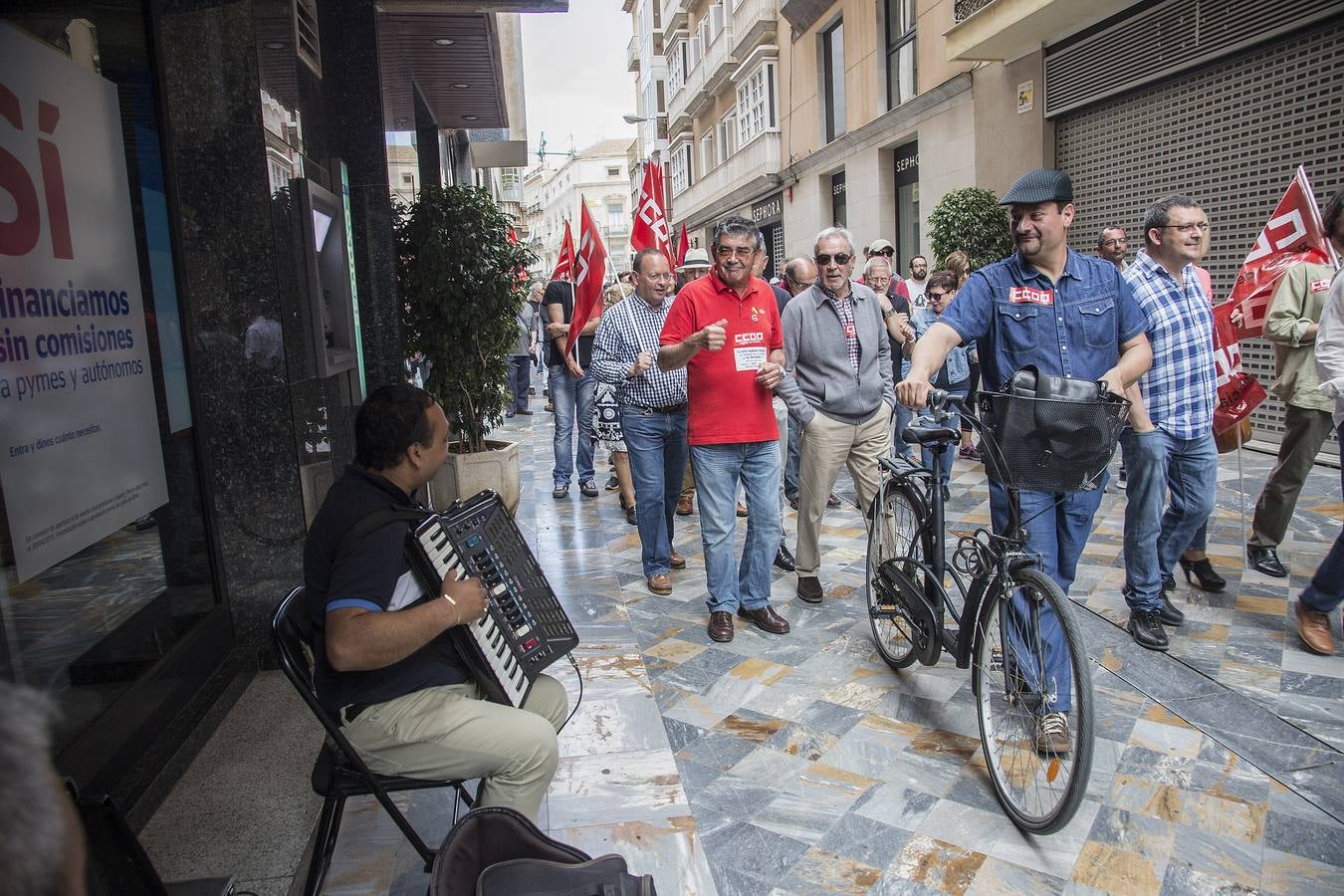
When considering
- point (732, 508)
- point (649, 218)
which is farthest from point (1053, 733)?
point (649, 218)

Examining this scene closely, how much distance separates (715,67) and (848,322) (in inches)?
944

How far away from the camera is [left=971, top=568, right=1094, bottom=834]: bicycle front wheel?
2.76 metres

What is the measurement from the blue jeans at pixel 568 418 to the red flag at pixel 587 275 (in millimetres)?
439

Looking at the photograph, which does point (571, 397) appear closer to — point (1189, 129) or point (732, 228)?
point (732, 228)

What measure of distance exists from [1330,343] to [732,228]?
2752 millimetres

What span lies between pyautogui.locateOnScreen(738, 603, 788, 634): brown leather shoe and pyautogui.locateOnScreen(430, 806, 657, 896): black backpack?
2856 millimetres

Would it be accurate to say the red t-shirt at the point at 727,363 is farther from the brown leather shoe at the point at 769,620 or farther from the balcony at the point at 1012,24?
the balcony at the point at 1012,24

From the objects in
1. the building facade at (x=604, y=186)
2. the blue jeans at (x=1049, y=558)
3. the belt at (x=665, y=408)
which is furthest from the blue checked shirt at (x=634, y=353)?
the building facade at (x=604, y=186)

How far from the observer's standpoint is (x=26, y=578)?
251 cm

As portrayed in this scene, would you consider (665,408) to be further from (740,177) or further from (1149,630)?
(740,177)

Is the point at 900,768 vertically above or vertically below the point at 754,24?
below

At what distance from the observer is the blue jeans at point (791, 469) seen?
747 cm

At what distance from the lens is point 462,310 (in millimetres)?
7105

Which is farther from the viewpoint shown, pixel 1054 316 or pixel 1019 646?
pixel 1054 316
